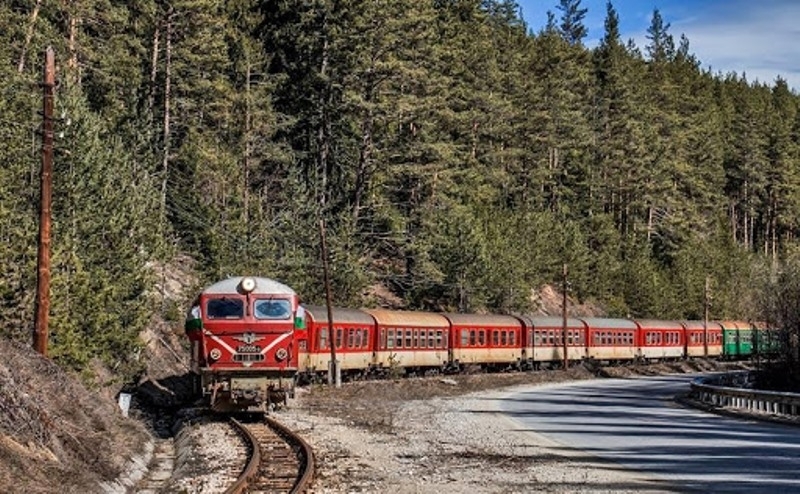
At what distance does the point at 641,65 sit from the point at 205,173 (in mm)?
104976

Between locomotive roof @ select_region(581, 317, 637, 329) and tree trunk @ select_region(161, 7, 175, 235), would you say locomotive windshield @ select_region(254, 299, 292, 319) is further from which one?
locomotive roof @ select_region(581, 317, 637, 329)

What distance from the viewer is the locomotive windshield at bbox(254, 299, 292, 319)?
23.7 m

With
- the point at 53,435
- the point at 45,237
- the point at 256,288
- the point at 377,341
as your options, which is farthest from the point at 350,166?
the point at 53,435

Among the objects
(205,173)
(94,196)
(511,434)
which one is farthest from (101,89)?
(511,434)

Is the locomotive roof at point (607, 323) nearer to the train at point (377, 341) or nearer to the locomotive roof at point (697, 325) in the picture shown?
the train at point (377, 341)

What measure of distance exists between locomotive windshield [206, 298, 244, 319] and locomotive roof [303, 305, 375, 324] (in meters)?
11.9

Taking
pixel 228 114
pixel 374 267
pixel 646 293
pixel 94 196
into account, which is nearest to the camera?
pixel 94 196

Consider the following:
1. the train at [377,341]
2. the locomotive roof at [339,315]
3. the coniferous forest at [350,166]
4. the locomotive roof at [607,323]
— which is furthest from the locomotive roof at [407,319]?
the locomotive roof at [607,323]

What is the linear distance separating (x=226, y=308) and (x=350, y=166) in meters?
43.8

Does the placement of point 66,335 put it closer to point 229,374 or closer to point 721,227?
point 229,374

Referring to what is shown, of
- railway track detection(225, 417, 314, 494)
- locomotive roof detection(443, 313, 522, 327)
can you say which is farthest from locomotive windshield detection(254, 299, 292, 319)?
locomotive roof detection(443, 313, 522, 327)

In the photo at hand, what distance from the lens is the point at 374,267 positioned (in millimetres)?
66062

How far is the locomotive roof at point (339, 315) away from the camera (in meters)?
37.0

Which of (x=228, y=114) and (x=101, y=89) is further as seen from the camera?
(x=228, y=114)
